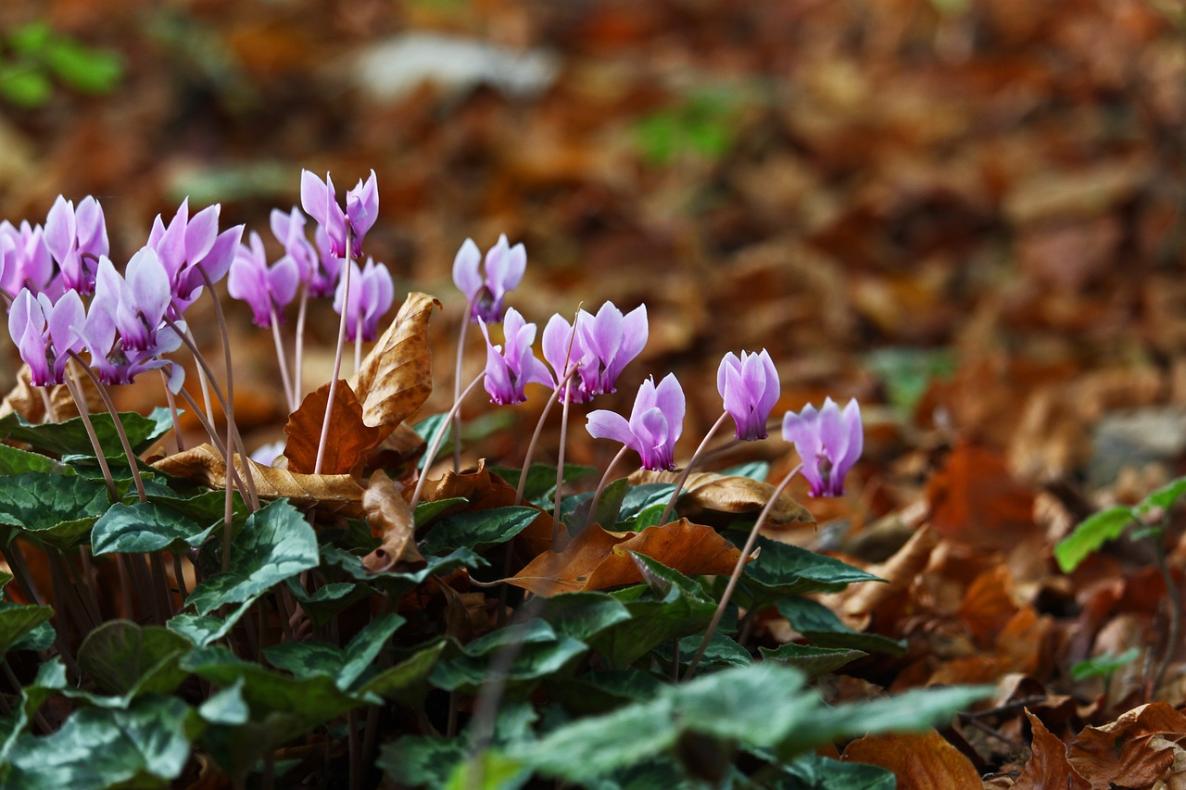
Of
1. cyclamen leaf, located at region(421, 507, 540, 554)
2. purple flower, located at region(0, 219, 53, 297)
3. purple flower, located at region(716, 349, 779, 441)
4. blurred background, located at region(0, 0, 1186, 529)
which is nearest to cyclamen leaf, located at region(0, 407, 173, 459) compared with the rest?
purple flower, located at region(0, 219, 53, 297)

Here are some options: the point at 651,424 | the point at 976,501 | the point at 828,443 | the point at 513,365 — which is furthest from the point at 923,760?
the point at 976,501

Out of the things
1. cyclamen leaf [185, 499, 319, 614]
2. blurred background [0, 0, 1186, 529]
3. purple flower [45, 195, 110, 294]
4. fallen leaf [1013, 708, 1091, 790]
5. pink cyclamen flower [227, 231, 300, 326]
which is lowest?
blurred background [0, 0, 1186, 529]

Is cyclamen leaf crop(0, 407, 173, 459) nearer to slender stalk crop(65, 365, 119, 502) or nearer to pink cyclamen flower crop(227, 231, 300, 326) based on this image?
slender stalk crop(65, 365, 119, 502)

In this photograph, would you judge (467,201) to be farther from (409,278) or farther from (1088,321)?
(1088,321)

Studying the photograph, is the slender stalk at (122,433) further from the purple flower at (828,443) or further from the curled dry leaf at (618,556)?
the purple flower at (828,443)

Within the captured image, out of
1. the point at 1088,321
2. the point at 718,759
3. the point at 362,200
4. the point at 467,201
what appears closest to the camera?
the point at 718,759

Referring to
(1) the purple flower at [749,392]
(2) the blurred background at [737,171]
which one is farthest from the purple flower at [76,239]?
(2) the blurred background at [737,171]

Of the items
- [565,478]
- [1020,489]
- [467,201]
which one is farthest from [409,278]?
[565,478]
